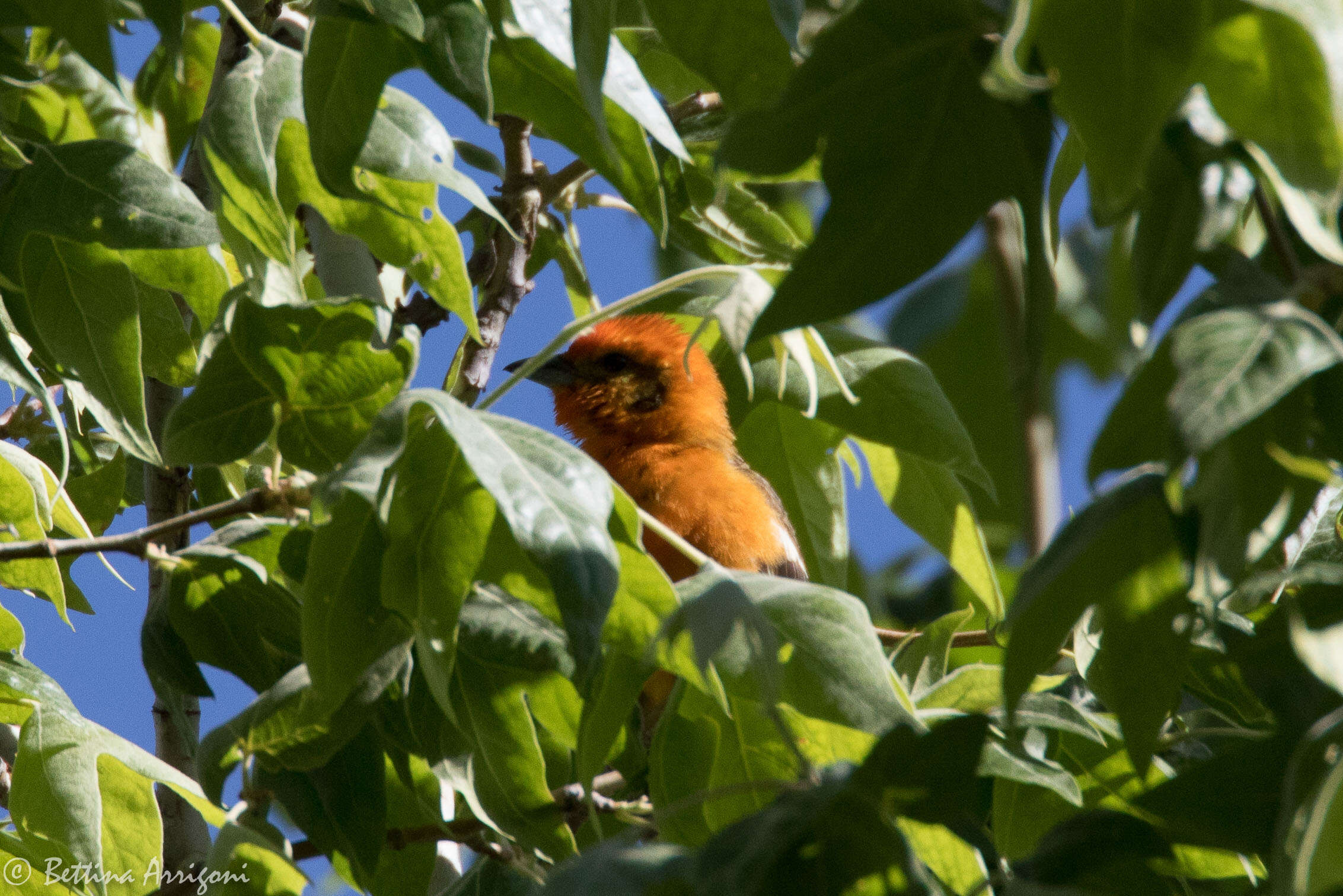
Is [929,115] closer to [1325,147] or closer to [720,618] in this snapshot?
[1325,147]

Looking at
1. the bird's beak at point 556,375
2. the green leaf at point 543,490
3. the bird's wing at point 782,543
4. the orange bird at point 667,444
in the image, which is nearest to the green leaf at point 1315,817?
the green leaf at point 543,490

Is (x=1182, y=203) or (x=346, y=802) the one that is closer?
(x=1182, y=203)

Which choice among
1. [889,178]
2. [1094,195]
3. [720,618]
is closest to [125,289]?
Answer: [720,618]

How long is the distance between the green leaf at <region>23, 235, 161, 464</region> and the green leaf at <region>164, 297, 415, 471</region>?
220 millimetres

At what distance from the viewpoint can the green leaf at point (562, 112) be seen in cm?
174

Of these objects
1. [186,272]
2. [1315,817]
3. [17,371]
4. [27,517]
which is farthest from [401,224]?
[1315,817]

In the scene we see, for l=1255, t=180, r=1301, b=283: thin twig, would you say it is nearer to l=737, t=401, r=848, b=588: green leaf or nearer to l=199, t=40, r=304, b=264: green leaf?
l=199, t=40, r=304, b=264: green leaf

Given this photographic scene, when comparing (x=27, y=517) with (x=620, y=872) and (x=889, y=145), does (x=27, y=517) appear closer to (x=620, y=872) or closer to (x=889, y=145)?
(x=620, y=872)

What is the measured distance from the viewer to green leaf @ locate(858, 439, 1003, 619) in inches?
98.3

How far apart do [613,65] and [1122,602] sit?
0.88 meters

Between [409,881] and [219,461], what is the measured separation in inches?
35.7

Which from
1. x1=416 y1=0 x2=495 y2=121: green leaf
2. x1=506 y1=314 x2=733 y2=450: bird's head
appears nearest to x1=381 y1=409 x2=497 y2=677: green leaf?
x1=416 y1=0 x2=495 y2=121: green leaf

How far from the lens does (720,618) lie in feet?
4.38

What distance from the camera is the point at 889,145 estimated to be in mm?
1165
